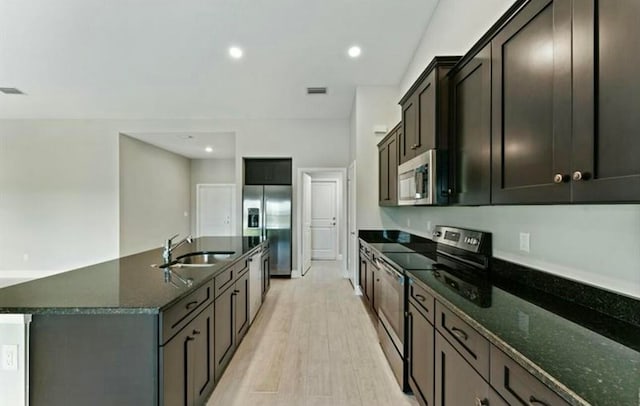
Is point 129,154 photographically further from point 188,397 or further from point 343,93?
point 188,397

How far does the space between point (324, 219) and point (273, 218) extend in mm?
2261

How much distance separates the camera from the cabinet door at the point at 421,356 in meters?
1.72

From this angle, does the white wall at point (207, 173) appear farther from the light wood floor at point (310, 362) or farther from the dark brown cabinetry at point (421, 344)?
the dark brown cabinetry at point (421, 344)

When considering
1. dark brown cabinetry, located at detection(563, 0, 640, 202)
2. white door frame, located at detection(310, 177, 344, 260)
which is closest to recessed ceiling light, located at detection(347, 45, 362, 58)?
dark brown cabinetry, located at detection(563, 0, 640, 202)

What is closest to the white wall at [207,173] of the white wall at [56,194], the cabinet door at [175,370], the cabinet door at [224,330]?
the white wall at [56,194]

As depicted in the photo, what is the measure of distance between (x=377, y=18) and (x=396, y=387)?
3.59m

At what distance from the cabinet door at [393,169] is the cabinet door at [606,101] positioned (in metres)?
2.49

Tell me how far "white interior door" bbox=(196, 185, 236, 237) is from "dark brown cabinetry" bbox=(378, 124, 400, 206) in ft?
18.3

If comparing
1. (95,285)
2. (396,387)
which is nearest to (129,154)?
(95,285)

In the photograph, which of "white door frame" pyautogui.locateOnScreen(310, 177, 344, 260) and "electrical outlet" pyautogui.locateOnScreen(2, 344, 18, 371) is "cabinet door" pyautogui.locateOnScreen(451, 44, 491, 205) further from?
"white door frame" pyautogui.locateOnScreen(310, 177, 344, 260)

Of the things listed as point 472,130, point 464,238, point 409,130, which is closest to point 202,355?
point 464,238

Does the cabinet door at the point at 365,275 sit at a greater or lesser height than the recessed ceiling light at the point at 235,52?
lesser

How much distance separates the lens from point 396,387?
7.56 ft

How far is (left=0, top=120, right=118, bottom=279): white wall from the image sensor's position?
6.13 m
